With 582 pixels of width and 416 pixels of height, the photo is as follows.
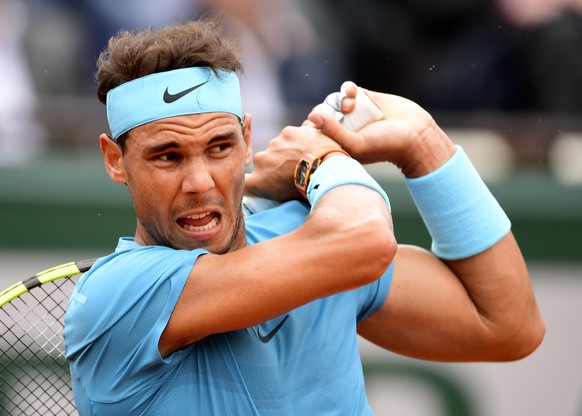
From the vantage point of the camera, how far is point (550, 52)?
21.4 feet

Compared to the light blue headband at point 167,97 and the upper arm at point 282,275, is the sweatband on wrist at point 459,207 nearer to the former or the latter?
the upper arm at point 282,275

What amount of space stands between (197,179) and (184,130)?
0.14 metres

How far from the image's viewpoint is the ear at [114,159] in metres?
3.06

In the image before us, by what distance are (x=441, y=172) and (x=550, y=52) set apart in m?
3.57

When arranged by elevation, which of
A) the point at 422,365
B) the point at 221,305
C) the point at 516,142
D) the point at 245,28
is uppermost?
the point at 221,305

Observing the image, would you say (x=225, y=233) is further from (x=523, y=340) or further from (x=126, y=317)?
(x=523, y=340)

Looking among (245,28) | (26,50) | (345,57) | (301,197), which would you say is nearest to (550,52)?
(345,57)

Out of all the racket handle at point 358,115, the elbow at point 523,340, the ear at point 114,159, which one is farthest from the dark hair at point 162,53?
the elbow at point 523,340

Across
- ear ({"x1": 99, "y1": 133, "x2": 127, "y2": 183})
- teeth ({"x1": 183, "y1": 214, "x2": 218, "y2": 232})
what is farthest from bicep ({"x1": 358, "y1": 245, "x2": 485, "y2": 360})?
ear ({"x1": 99, "y1": 133, "x2": 127, "y2": 183})

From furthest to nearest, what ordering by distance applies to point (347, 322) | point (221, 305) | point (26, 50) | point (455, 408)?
1. point (26, 50)
2. point (455, 408)
3. point (347, 322)
4. point (221, 305)

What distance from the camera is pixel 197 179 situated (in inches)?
112

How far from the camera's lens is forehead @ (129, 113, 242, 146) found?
2.87 meters

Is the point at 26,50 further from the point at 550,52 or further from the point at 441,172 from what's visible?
the point at 441,172

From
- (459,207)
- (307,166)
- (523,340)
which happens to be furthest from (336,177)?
(523,340)
